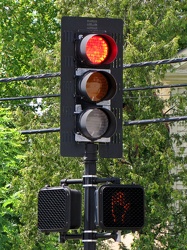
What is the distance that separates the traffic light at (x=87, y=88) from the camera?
867cm

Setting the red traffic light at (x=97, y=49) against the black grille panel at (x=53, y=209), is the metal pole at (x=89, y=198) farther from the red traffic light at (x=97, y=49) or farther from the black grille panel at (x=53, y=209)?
the red traffic light at (x=97, y=49)

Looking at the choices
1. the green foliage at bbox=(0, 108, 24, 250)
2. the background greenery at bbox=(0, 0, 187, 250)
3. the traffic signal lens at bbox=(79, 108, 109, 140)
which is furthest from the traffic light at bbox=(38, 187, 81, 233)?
the background greenery at bbox=(0, 0, 187, 250)

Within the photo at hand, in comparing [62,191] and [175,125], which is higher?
[175,125]

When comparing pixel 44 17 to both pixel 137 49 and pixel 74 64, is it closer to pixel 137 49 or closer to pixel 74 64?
pixel 137 49

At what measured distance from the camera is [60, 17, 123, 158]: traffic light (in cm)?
867

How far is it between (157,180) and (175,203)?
1.66 metres

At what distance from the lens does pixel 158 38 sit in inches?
1127

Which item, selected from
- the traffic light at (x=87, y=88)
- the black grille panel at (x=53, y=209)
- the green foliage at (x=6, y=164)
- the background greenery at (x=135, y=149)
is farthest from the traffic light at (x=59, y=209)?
the background greenery at (x=135, y=149)

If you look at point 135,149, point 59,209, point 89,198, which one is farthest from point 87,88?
point 135,149

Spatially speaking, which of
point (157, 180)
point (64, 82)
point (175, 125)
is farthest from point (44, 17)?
point (64, 82)

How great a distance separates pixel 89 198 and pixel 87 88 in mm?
930

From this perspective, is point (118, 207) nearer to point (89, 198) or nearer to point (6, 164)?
point (89, 198)

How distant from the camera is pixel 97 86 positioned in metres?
8.70

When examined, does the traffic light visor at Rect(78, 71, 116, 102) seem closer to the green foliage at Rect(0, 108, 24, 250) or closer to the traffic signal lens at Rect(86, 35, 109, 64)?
the traffic signal lens at Rect(86, 35, 109, 64)
